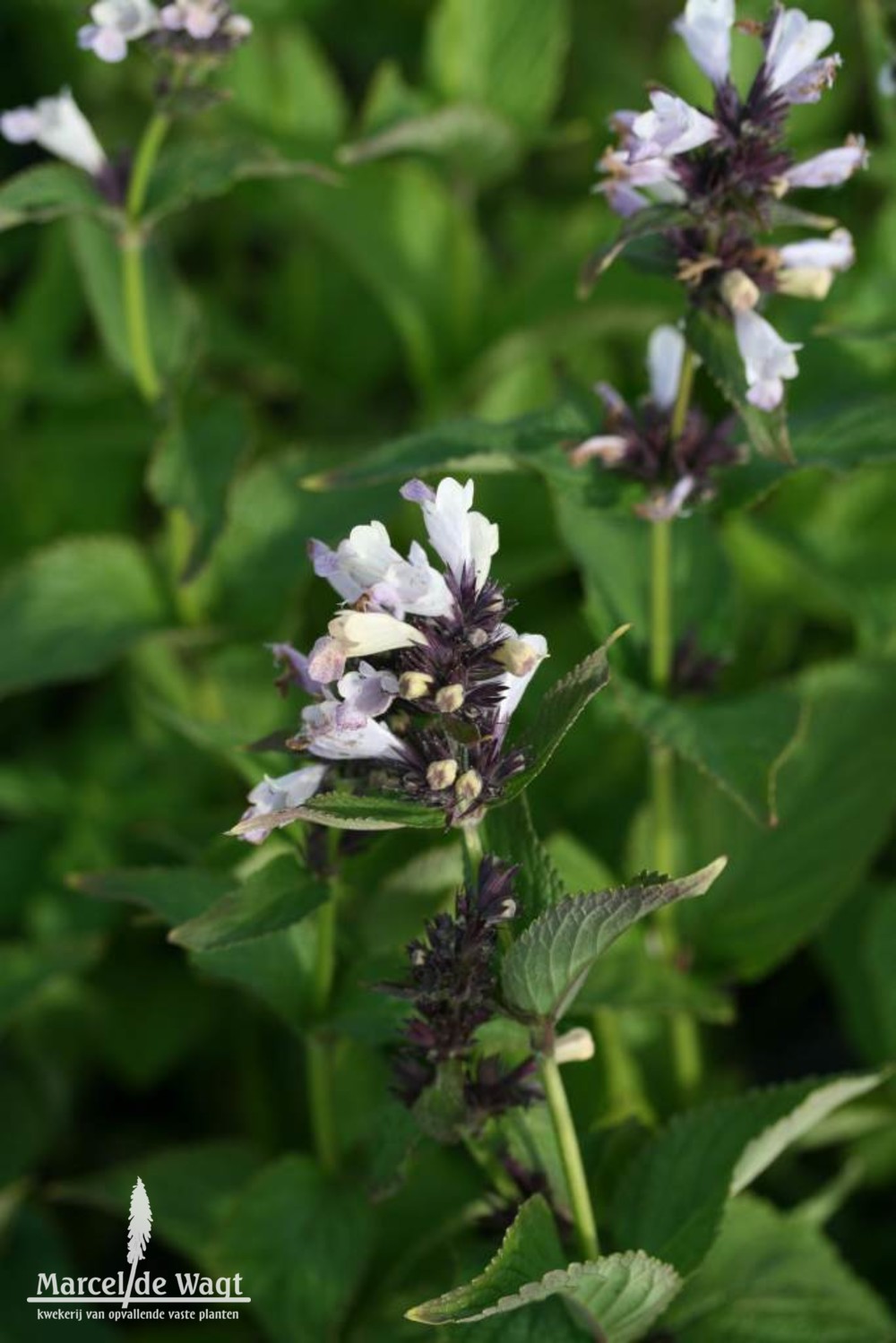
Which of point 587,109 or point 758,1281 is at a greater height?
point 587,109

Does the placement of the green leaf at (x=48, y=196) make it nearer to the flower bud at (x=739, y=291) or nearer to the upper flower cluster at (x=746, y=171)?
the upper flower cluster at (x=746, y=171)

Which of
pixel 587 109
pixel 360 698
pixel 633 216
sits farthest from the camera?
pixel 587 109

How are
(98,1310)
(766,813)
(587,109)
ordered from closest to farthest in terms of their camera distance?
(766,813), (98,1310), (587,109)

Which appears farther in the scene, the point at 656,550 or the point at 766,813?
the point at 656,550

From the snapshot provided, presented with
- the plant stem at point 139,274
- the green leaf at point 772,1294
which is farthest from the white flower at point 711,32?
the green leaf at point 772,1294

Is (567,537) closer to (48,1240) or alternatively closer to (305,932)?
(305,932)

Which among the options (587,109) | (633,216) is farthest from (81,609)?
(587,109)
